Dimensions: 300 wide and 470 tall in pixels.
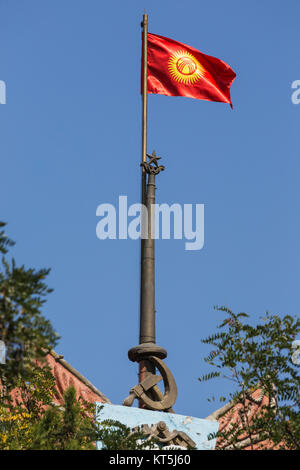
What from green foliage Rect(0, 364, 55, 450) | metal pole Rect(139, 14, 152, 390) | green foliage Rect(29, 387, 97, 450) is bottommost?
green foliage Rect(29, 387, 97, 450)

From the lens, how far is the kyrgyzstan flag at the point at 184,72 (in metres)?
21.8

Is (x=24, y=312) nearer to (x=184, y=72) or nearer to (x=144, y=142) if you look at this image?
(x=144, y=142)

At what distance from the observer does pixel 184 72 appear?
868 inches

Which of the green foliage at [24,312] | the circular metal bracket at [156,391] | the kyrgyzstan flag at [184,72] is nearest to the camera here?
the green foliage at [24,312]

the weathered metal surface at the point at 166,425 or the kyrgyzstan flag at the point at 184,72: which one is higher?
the kyrgyzstan flag at the point at 184,72

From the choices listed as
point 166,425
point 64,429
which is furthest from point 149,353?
point 64,429

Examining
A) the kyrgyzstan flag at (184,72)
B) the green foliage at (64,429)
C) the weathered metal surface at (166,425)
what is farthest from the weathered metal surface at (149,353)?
the kyrgyzstan flag at (184,72)

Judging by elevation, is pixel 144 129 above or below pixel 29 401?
above

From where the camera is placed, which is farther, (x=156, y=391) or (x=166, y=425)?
(x=156, y=391)

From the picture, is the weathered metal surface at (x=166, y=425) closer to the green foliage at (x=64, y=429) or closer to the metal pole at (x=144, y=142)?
the green foliage at (x=64, y=429)

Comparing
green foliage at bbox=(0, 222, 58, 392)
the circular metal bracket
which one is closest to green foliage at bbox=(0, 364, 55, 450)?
the circular metal bracket

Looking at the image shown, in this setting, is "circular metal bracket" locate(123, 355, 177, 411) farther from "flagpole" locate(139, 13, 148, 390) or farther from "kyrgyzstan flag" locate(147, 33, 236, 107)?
"kyrgyzstan flag" locate(147, 33, 236, 107)

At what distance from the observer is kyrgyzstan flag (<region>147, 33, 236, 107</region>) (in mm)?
21750
